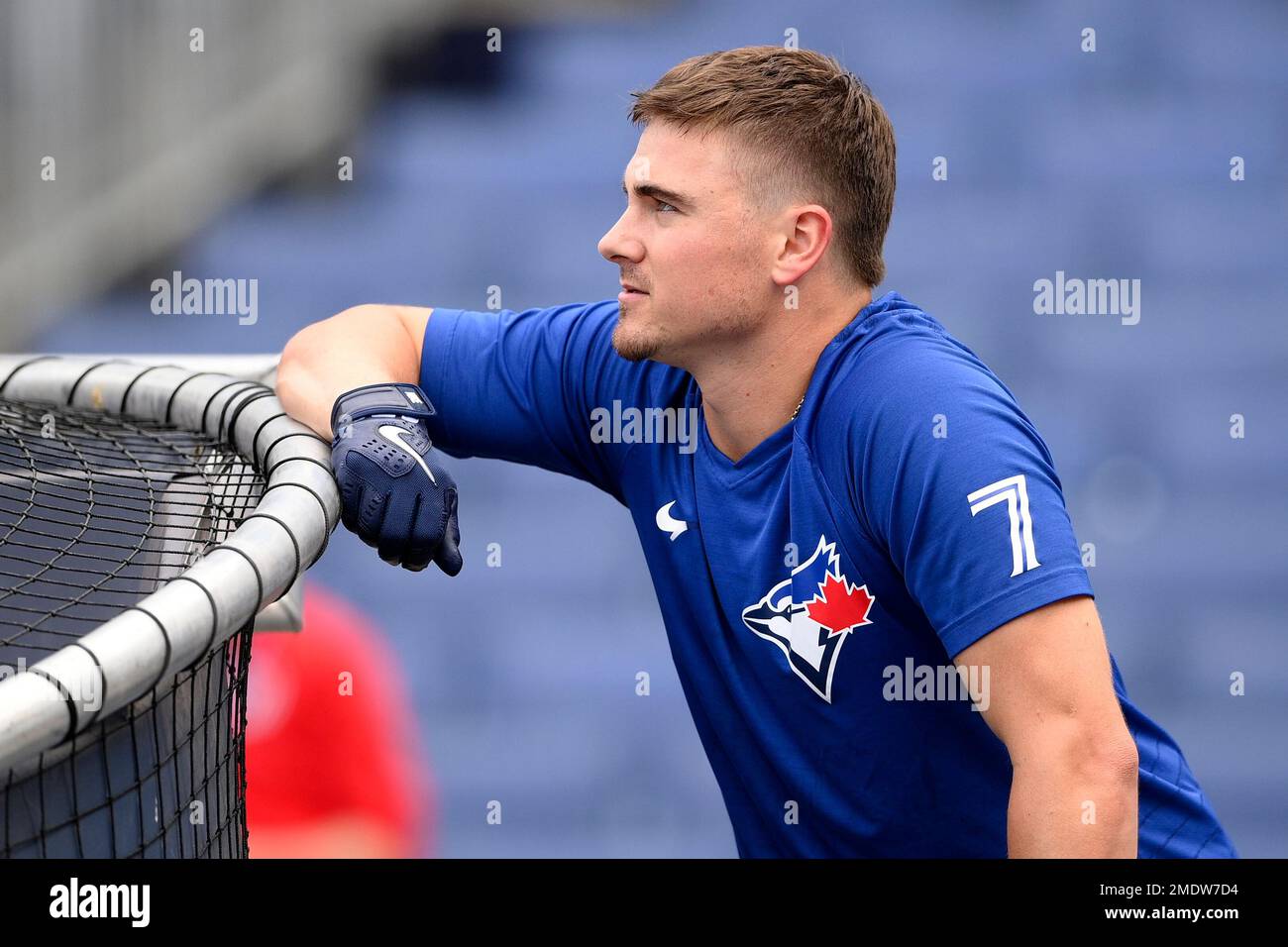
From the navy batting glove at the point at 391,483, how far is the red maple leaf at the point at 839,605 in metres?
0.38

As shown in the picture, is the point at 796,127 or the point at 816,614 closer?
the point at 816,614

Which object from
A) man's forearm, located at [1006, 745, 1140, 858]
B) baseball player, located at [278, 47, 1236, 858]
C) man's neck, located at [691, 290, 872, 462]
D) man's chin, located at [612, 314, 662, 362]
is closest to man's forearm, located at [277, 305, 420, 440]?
baseball player, located at [278, 47, 1236, 858]

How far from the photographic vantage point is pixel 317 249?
3.58m

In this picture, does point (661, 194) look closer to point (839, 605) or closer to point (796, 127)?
point (796, 127)

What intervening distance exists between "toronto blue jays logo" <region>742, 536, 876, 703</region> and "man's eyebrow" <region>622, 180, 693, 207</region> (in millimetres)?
412

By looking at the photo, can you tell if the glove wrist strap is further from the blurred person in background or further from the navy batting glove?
the blurred person in background

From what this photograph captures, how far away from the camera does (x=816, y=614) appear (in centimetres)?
152

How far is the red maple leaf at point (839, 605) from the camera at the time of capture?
149cm

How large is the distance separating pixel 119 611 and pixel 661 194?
73 centimetres

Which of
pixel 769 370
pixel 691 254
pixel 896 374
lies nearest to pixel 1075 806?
pixel 896 374

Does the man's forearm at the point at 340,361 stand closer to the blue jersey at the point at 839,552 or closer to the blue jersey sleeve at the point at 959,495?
the blue jersey at the point at 839,552

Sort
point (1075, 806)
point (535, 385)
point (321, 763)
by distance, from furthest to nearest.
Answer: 1. point (321, 763)
2. point (535, 385)
3. point (1075, 806)

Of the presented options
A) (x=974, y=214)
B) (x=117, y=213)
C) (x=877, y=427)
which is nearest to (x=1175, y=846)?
(x=877, y=427)

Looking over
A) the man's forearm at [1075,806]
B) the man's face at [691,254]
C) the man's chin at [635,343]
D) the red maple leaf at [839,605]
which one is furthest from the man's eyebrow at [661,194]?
the man's forearm at [1075,806]
